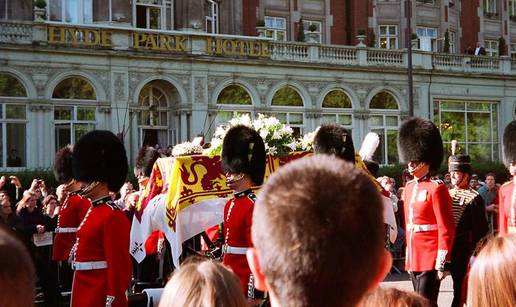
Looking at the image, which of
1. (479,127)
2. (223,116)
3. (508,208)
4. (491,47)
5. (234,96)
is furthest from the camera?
(491,47)

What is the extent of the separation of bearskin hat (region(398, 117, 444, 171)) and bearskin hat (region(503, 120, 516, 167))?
663 millimetres

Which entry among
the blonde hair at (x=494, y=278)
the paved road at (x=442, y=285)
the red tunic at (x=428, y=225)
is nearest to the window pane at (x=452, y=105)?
the paved road at (x=442, y=285)

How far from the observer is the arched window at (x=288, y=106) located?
27641mm

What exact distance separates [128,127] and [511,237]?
2206 centimetres

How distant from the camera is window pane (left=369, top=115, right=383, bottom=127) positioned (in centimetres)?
2989

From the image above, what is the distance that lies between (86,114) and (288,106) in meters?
7.51

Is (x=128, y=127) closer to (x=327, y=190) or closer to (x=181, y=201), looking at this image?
(x=181, y=201)

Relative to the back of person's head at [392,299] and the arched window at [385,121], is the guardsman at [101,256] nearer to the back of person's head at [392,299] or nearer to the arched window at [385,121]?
the back of person's head at [392,299]

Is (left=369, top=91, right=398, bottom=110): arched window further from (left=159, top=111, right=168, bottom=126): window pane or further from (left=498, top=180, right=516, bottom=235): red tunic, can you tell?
(left=498, top=180, right=516, bottom=235): red tunic

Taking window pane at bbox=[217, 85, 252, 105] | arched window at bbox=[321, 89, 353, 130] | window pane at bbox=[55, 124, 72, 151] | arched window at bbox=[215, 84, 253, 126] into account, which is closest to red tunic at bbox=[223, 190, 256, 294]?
window pane at bbox=[55, 124, 72, 151]

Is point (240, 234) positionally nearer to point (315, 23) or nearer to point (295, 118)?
point (295, 118)

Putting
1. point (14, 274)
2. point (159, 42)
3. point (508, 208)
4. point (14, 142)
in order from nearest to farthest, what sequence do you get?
point (14, 274), point (508, 208), point (14, 142), point (159, 42)

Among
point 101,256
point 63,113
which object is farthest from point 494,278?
point 63,113

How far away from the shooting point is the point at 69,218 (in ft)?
27.3
